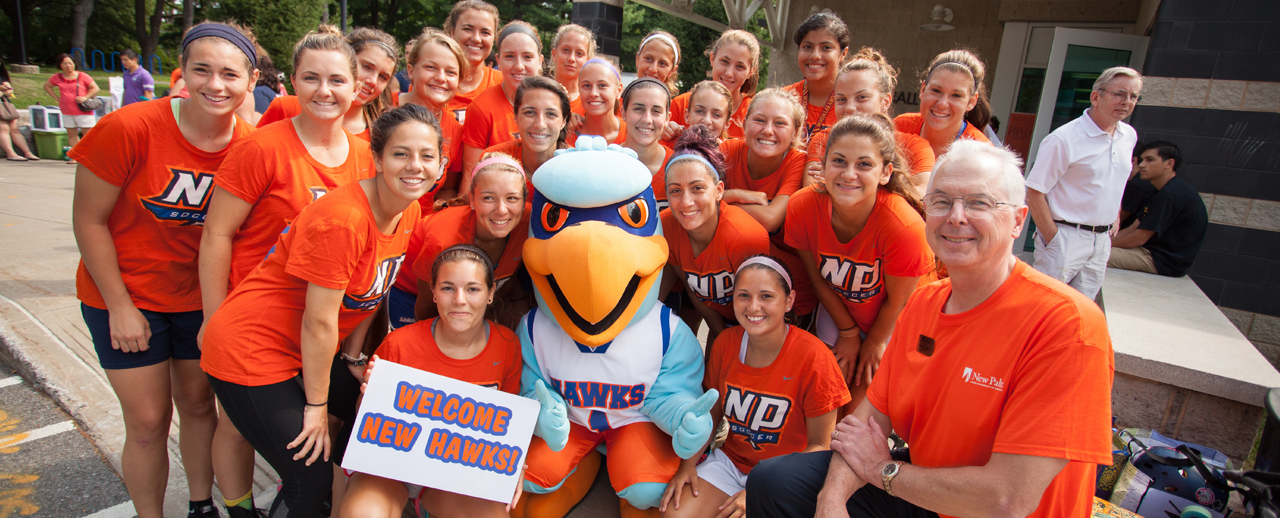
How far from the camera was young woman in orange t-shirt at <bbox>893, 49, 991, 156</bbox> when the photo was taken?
3.30m

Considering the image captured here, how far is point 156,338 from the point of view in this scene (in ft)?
8.19

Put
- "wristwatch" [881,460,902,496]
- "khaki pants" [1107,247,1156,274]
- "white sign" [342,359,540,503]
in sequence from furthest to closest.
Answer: "khaki pants" [1107,247,1156,274] → "white sign" [342,359,540,503] → "wristwatch" [881,460,902,496]

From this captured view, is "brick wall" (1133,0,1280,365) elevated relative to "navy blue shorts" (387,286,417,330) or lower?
elevated

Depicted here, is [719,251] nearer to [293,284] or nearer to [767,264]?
[767,264]

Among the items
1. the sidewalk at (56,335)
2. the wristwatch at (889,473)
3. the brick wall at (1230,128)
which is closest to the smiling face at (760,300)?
the wristwatch at (889,473)

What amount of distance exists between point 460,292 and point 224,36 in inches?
49.7

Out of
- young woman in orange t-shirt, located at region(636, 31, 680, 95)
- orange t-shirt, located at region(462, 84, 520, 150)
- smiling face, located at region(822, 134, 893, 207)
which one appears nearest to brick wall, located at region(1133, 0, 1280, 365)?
young woman in orange t-shirt, located at region(636, 31, 680, 95)

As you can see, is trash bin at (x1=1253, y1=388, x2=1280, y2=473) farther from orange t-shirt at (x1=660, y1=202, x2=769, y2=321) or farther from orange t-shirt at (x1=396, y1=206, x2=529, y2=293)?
orange t-shirt at (x1=396, y1=206, x2=529, y2=293)

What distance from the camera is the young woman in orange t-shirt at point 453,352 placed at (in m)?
2.30

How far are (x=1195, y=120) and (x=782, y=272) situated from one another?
5102 mm

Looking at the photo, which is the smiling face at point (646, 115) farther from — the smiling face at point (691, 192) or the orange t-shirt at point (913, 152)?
the orange t-shirt at point (913, 152)

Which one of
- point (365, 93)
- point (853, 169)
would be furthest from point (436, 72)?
point (853, 169)

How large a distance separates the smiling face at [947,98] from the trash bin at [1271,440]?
1725 mm

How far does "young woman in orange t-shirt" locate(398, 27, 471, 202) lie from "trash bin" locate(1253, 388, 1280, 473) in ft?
12.4
